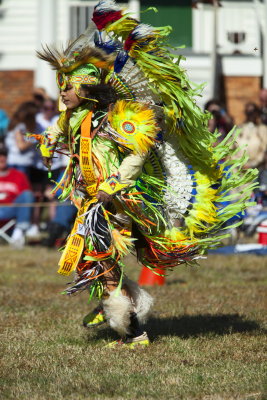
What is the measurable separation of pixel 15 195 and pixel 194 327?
215 inches

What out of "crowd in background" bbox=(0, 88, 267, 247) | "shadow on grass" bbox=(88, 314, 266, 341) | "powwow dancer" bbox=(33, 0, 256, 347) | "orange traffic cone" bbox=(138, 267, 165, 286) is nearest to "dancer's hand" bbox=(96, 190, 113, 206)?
"powwow dancer" bbox=(33, 0, 256, 347)

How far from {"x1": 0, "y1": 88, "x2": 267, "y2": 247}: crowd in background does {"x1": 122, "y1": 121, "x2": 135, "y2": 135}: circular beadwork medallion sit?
495 cm

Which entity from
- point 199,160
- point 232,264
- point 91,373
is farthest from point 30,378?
point 232,264

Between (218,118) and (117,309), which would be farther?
(218,118)

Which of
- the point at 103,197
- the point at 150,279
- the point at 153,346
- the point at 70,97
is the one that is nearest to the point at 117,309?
the point at 153,346

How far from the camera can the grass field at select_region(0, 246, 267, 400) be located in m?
4.08

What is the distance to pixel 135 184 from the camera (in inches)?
195

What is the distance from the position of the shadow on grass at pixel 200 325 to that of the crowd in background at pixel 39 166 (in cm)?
370

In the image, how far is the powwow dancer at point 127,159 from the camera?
486 centimetres

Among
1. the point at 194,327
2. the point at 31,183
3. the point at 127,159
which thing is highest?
the point at 127,159

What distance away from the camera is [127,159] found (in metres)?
4.82

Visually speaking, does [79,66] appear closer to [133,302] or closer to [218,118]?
[133,302]

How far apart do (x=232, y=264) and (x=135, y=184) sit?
4193mm

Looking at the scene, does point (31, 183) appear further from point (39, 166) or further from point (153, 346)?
point (153, 346)
